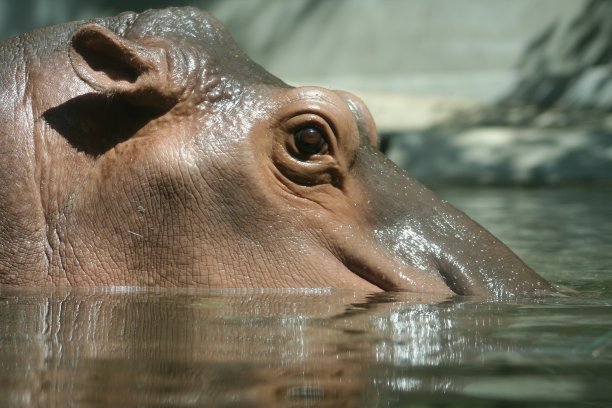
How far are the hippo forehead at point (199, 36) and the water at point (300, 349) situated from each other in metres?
1.00

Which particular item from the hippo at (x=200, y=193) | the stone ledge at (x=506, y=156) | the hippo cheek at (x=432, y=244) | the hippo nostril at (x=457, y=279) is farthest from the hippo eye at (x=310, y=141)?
the stone ledge at (x=506, y=156)

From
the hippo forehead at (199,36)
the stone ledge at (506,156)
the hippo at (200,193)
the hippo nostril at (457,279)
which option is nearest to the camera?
the hippo nostril at (457,279)

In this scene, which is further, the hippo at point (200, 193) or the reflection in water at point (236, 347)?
the hippo at point (200, 193)

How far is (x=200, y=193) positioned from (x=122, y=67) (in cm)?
64

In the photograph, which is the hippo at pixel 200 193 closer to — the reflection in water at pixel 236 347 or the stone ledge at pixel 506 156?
the reflection in water at pixel 236 347

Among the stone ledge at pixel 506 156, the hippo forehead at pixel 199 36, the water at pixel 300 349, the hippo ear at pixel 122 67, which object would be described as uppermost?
the stone ledge at pixel 506 156

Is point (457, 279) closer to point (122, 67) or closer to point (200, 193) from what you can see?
point (200, 193)

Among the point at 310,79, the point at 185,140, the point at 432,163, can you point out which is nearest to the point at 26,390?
the point at 185,140

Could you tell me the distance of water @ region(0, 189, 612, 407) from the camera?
7.40 feet

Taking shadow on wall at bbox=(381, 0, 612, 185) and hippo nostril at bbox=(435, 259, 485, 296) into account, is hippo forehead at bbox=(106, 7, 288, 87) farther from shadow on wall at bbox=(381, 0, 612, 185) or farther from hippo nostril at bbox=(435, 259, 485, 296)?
shadow on wall at bbox=(381, 0, 612, 185)

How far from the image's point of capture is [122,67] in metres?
4.48

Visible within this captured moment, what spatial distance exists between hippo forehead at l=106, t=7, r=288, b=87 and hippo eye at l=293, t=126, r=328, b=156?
31 cm

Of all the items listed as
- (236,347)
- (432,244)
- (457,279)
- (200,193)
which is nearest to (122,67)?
(200,193)

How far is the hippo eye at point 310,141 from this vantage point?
4449 mm
